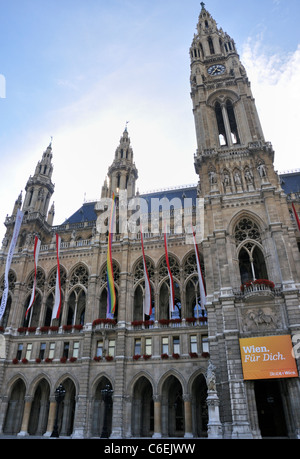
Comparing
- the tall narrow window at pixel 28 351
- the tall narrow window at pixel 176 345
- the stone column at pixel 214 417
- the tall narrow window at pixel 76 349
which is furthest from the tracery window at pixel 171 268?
the tall narrow window at pixel 28 351

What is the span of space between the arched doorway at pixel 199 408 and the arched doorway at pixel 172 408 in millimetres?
1749

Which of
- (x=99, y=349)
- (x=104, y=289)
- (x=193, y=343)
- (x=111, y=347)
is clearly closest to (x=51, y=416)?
(x=99, y=349)

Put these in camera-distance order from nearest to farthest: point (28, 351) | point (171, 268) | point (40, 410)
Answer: point (40, 410) < point (28, 351) < point (171, 268)

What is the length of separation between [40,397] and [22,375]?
3.38m

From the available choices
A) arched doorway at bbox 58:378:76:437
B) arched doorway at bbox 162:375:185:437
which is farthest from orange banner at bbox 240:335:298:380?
A: arched doorway at bbox 58:378:76:437

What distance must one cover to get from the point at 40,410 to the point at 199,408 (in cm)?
1615

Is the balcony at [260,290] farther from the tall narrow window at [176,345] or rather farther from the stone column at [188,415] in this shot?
the stone column at [188,415]

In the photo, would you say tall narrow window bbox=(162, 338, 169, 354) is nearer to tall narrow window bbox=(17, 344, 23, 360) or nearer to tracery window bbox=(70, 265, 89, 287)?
tracery window bbox=(70, 265, 89, 287)

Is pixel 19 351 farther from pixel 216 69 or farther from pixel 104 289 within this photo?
pixel 216 69

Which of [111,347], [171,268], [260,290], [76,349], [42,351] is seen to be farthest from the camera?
[171,268]

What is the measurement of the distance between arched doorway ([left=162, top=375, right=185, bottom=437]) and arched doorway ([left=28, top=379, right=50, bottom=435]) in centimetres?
1219

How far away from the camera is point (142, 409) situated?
102 ft
